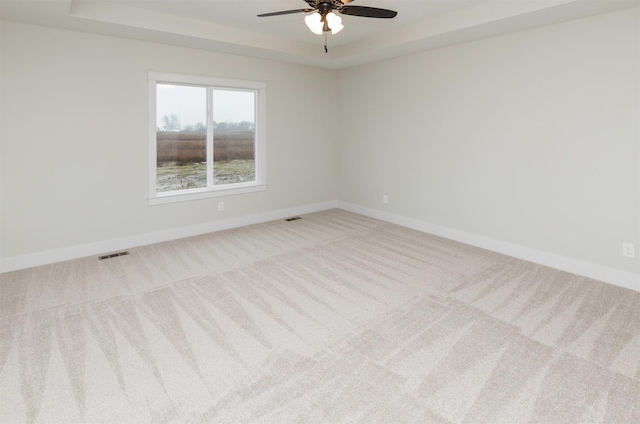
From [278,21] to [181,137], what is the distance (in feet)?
6.37

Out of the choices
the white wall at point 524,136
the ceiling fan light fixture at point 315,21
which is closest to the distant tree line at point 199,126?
the white wall at point 524,136

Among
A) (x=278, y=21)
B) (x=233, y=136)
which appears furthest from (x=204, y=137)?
(x=278, y=21)

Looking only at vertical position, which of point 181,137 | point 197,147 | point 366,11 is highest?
point 366,11

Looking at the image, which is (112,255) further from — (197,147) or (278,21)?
(278,21)

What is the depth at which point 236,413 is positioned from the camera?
186cm

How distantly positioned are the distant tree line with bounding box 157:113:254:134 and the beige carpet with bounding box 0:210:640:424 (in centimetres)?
175

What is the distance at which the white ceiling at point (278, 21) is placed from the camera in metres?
3.28

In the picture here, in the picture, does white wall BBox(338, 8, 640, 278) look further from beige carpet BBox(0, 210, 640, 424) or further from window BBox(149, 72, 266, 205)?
window BBox(149, 72, 266, 205)

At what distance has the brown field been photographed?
15.6 ft

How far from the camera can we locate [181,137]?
192 inches

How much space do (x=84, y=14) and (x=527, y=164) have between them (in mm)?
4700

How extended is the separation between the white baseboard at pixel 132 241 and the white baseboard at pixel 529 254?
1.79 m

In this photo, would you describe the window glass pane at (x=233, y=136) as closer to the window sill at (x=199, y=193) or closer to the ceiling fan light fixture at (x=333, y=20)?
the window sill at (x=199, y=193)

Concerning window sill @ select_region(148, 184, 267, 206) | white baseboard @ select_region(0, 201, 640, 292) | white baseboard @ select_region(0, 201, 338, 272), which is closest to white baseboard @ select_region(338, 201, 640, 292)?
white baseboard @ select_region(0, 201, 640, 292)
